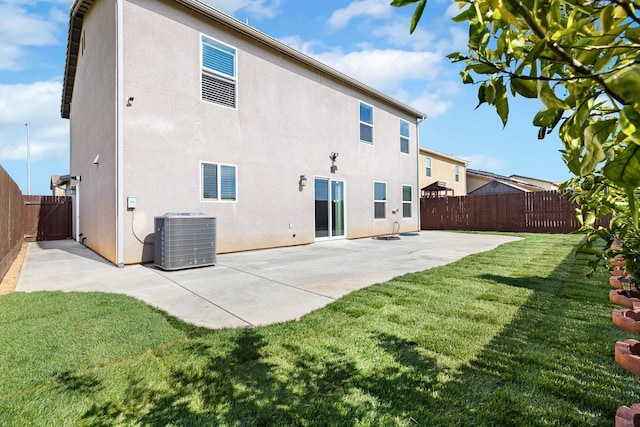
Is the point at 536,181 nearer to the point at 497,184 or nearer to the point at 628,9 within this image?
the point at 497,184

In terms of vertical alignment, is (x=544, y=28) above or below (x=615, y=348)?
above

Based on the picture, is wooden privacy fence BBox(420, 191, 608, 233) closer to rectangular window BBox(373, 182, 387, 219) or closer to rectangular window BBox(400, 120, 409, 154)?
rectangular window BBox(400, 120, 409, 154)

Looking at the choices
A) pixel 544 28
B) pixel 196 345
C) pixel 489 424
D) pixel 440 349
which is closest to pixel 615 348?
pixel 440 349

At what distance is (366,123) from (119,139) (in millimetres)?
8590

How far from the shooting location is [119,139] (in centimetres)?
652

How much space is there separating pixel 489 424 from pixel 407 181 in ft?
44.2

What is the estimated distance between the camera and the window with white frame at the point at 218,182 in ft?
25.5

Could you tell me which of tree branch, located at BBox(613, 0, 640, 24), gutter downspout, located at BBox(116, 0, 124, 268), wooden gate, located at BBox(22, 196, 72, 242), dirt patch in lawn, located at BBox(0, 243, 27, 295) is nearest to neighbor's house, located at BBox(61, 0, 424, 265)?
gutter downspout, located at BBox(116, 0, 124, 268)

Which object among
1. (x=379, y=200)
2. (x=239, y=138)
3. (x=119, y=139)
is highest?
(x=239, y=138)

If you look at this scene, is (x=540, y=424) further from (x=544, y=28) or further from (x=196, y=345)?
(x=196, y=345)

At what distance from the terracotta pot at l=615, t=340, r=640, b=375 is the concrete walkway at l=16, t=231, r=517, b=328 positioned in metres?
2.63

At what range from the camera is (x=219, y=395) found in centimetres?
204

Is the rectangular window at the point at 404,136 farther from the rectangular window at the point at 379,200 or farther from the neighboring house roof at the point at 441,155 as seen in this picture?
the neighboring house roof at the point at 441,155

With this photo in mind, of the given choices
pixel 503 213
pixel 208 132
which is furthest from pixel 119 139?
pixel 503 213
